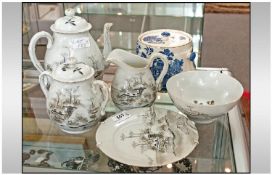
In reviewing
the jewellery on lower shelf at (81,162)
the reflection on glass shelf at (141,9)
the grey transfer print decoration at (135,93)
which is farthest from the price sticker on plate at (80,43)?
the reflection on glass shelf at (141,9)

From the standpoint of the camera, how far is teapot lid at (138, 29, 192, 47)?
856mm

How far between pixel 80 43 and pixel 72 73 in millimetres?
132

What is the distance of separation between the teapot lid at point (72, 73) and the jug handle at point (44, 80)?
0.03 meters

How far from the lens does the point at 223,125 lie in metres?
0.79

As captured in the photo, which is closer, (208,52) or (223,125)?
(223,125)

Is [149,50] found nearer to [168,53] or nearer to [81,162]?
[168,53]

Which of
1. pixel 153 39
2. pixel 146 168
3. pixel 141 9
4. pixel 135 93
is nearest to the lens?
pixel 146 168

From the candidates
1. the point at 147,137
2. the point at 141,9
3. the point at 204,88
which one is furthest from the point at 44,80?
the point at 141,9

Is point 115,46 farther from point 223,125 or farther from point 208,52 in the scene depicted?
point 208,52

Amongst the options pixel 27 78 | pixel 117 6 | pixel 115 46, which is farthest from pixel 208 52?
pixel 27 78

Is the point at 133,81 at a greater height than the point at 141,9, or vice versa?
the point at 141,9

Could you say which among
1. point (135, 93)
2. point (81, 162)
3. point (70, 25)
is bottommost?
point (81, 162)

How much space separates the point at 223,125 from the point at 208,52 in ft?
3.91

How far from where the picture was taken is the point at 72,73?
0.68 meters
